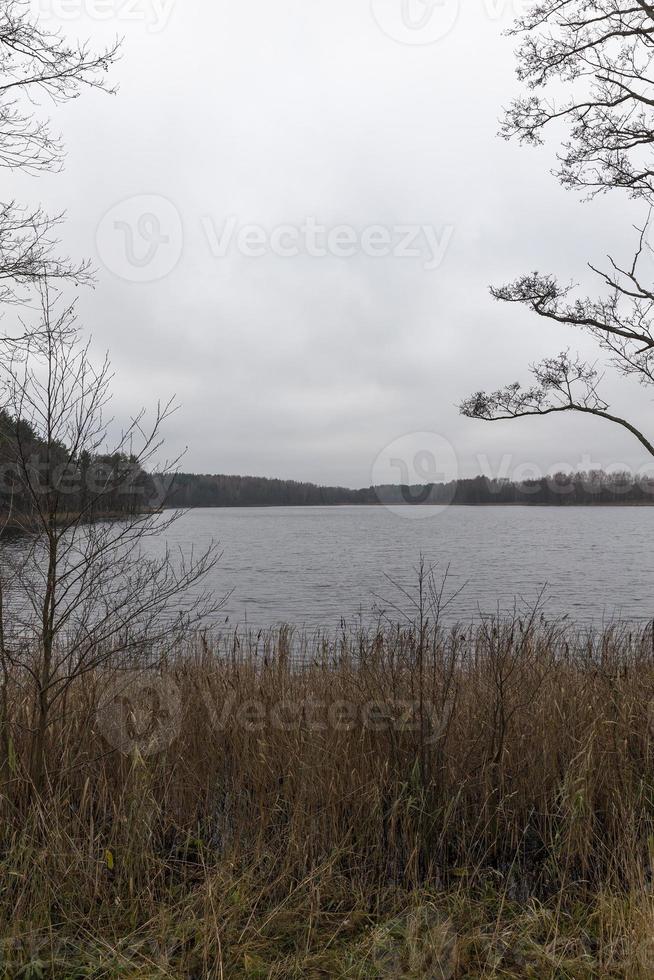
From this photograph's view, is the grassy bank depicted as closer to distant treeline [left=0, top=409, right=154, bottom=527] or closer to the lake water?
distant treeline [left=0, top=409, right=154, bottom=527]

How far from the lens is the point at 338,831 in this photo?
433 cm

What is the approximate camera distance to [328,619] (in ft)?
54.7

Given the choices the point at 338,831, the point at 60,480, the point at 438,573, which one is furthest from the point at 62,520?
the point at 438,573

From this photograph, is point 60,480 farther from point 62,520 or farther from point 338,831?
point 338,831

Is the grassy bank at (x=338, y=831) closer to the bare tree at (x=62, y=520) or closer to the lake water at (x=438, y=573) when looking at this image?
the bare tree at (x=62, y=520)

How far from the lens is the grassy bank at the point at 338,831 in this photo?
3.25m

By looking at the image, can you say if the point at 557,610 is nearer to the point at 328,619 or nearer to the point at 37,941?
the point at 328,619

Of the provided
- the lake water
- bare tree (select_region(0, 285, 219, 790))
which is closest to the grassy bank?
bare tree (select_region(0, 285, 219, 790))

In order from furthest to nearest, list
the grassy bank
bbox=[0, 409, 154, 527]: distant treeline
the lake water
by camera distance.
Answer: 1. the lake water
2. bbox=[0, 409, 154, 527]: distant treeline
3. the grassy bank

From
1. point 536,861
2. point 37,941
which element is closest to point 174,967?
point 37,941

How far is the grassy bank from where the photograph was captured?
325 centimetres

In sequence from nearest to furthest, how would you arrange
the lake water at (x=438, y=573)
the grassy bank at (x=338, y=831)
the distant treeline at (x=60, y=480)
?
the grassy bank at (x=338, y=831) → the distant treeline at (x=60, y=480) → the lake water at (x=438, y=573)

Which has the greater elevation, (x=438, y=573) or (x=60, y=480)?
(x=60, y=480)

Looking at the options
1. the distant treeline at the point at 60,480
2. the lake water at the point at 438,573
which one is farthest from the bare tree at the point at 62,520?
the lake water at the point at 438,573
